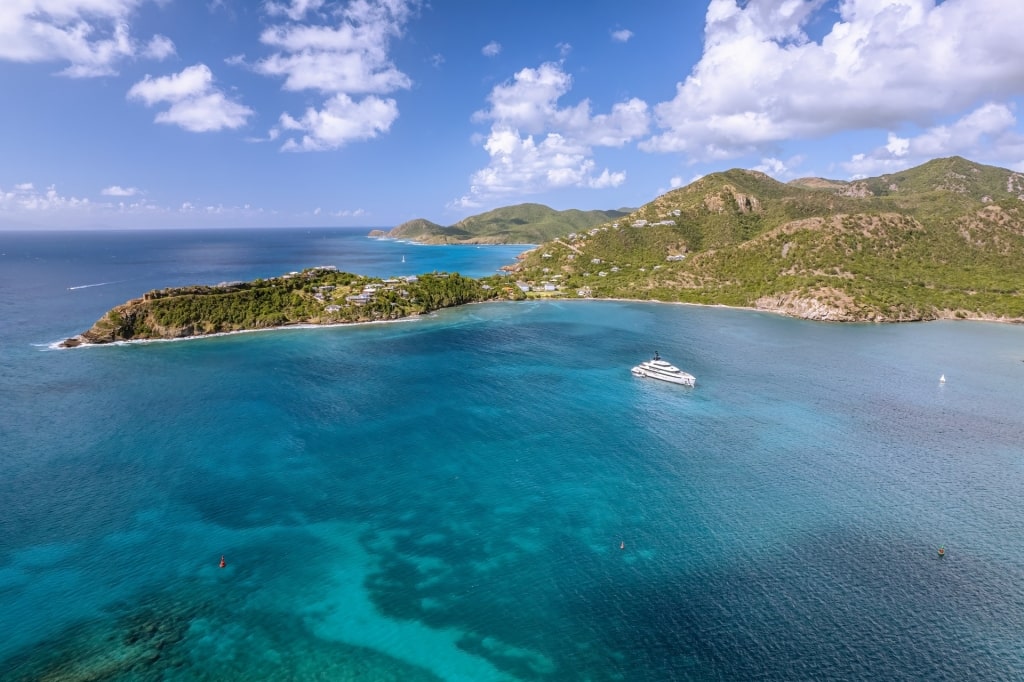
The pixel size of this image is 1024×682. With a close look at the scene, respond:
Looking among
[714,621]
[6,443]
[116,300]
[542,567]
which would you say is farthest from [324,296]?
[714,621]

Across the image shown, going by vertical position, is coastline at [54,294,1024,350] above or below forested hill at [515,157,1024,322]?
below

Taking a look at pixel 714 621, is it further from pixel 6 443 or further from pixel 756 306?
pixel 756 306

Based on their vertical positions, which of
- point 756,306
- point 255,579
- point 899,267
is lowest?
point 255,579

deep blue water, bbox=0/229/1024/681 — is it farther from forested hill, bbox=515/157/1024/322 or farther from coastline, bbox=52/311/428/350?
forested hill, bbox=515/157/1024/322

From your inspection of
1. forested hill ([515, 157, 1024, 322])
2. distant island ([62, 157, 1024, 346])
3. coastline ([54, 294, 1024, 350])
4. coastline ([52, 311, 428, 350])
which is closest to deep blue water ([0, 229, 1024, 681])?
coastline ([52, 311, 428, 350])

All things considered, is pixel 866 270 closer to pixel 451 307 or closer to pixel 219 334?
→ pixel 451 307

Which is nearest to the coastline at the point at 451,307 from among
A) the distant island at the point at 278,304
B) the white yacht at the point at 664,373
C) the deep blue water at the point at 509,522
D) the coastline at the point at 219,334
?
the coastline at the point at 219,334
